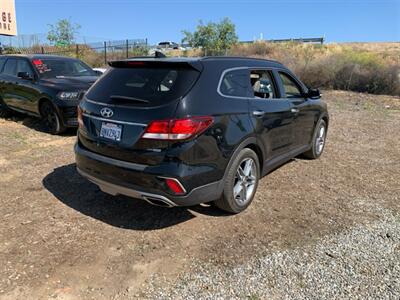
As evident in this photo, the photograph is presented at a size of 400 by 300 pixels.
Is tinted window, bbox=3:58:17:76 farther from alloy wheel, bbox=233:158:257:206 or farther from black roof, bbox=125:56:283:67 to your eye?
alloy wheel, bbox=233:158:257:206

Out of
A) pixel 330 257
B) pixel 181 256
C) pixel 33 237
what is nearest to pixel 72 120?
pixel 33 237

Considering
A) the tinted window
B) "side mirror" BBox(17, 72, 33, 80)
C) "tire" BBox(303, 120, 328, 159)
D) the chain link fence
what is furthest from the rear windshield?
the chain link fence

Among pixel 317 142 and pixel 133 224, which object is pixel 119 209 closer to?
pixel 133 224

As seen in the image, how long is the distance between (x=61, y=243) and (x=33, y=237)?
1.06ft

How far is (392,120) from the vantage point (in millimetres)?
10508

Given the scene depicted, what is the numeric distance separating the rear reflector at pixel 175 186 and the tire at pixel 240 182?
1.95 ft

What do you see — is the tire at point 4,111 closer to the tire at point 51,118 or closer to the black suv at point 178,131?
the tire at point 51,118

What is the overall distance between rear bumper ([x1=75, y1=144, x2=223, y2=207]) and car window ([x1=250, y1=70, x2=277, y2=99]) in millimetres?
→ 1386

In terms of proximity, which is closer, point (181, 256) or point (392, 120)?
point (181, 256)

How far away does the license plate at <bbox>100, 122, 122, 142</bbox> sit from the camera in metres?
3.54

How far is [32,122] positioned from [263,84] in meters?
6.39

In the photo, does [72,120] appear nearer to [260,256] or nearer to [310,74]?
[260,256]

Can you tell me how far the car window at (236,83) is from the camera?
3.86 m

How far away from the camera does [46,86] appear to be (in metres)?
7.70
